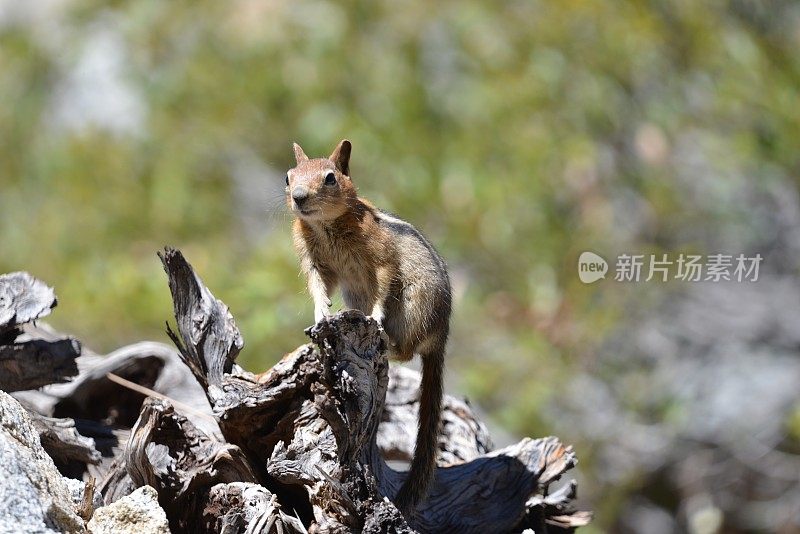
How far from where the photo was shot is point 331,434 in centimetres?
307

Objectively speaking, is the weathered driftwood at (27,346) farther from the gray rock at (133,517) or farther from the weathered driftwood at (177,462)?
the gray rock at (133,517)

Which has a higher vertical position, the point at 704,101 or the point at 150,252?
the point at 704,101

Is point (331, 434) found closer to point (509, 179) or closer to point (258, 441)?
point (258, 441)

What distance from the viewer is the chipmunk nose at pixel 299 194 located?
3388mm

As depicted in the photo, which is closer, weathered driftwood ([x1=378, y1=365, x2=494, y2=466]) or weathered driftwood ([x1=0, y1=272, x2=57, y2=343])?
weathered driftwood ([x1=0, y1=272, x2=57, y2=343])

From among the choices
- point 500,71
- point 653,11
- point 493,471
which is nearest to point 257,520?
point 493,471

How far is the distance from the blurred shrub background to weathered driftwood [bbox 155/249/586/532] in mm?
3392

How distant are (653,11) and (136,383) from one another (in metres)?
6.58

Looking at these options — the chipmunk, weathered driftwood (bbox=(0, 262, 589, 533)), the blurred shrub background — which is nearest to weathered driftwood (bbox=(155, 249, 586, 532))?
weathered driftwood (bbox=(0, 262, 589, 533))

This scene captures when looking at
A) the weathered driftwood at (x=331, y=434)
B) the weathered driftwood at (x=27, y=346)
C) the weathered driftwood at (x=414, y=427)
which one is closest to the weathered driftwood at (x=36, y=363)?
the weathered driftwood at (x=27, y=346)

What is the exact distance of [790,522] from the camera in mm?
7461

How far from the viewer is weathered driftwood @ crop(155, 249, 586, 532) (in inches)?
116

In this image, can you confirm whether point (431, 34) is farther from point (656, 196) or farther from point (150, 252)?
point (150, 252)

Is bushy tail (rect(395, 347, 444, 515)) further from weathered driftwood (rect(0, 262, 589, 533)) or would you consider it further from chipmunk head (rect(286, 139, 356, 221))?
chipmunk head (rect(286, 139, 356, 221))
